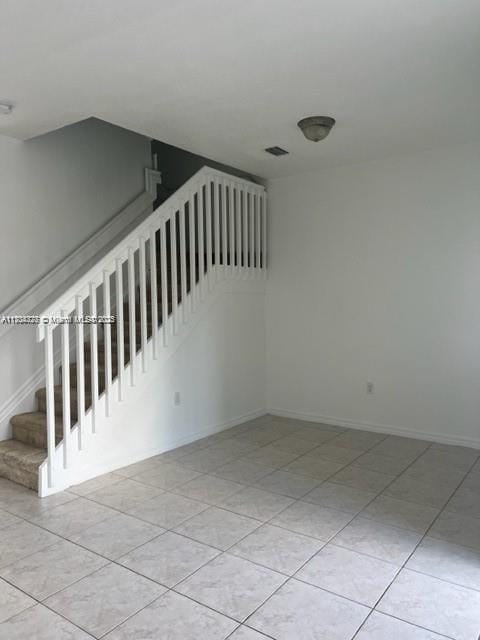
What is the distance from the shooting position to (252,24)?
7.43ft

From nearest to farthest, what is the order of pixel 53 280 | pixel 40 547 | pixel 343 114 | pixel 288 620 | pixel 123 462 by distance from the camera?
pixel 288 620
pixel 40 547
pixel 343 114
pixel 123 462
pixel 53 280

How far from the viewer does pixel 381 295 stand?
4582 mm

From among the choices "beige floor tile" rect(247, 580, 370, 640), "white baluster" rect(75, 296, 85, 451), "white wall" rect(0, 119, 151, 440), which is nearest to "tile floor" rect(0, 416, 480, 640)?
"beige floor tile" rect(247, 580, 370, 640)

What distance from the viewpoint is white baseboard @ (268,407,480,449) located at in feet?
13.8

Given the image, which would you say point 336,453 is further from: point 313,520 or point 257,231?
point 257,231

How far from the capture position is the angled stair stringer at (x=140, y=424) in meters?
3.36

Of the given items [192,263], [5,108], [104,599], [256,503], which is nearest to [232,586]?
[104,599]

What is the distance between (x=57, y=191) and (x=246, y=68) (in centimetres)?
235

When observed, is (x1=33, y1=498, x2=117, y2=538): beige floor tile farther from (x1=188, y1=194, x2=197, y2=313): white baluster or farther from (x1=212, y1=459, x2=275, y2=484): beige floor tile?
(x1=188, y1=194, x2=197, y2=313): white baluster

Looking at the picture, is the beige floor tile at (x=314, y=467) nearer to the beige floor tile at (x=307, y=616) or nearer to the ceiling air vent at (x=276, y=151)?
the beige floor tile at (x=307, y=616)

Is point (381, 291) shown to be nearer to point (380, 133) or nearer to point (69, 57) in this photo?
point (380, 133)

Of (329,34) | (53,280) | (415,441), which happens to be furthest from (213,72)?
(415,441)

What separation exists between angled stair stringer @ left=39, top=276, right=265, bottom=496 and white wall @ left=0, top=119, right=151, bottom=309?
4.13ft

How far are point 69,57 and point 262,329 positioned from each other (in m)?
3.35
